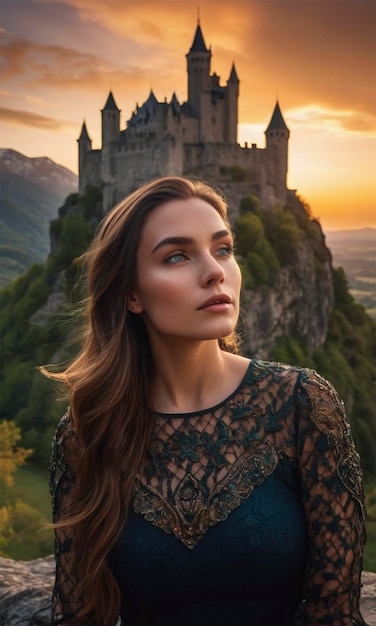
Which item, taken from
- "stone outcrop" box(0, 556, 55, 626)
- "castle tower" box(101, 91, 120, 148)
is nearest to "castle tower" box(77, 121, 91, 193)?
"castle tower" box(101, 91, 120, 148)

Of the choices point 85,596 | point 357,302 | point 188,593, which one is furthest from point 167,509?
point 357,302

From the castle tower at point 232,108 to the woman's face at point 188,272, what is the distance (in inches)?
1229

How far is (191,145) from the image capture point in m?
31.4

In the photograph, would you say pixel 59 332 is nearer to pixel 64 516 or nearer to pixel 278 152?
pixel 278 152

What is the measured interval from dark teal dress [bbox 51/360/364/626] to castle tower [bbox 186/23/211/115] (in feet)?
102

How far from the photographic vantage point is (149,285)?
1.93 m

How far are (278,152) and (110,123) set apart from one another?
7758mm

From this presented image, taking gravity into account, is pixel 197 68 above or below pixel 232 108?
above

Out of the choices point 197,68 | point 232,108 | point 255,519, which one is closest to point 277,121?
point 232,108

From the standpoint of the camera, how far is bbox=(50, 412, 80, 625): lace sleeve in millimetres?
2051

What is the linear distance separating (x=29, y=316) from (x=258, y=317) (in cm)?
1040

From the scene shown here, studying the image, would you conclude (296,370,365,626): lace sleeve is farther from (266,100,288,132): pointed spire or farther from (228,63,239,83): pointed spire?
(266,100,288,132): pointed spire

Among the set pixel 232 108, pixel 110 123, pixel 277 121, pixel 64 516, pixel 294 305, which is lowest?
pixel 294 305

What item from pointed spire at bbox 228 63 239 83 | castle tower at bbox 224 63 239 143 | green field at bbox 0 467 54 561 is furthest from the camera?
pointed spire at bbox 228 63 239 83
